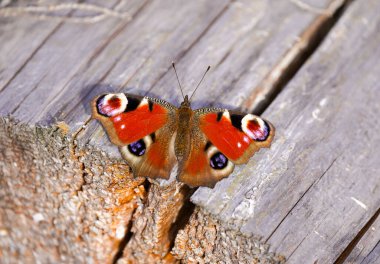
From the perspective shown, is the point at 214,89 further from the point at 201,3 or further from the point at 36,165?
the point at 36,165

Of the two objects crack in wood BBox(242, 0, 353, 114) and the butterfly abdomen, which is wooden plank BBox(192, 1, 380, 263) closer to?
crack in wood BBox(242, 0, 353, 114)

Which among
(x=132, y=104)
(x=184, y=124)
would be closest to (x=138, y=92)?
(x=132, y=104)

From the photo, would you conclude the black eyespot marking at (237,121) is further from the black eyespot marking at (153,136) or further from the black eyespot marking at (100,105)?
the black eyespot marking at (100,105)

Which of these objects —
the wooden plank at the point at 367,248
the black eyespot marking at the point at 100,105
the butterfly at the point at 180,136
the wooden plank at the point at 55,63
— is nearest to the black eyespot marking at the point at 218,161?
the butterfly at the point at 180,136

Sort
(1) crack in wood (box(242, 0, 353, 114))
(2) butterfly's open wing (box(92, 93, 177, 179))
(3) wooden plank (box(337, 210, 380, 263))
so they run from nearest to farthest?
(3) wooden plank (box(337, 210, 380, 263)) → (2) butterfly's open wing (box(92, 93, 177, 179)) → (1) crack in wood (box(242, 0, 353, 114))

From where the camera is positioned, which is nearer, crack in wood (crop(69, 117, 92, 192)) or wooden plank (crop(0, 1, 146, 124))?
crack in wood (crop(69, 117, 92, 192))

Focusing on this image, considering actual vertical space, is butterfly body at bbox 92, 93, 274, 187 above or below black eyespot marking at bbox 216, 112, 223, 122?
below

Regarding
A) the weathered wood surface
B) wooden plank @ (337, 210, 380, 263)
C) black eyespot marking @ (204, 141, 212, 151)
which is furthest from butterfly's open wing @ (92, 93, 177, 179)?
wooden plank @ (337, 210, 380, 263)

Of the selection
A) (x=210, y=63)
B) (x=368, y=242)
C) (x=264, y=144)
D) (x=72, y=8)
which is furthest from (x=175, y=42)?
(x=368, y=242)
